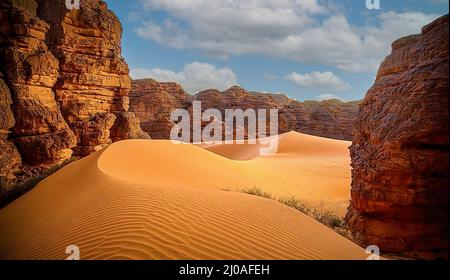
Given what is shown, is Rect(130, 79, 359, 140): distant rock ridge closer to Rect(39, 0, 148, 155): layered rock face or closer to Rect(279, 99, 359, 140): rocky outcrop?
Rect(279, 99, 359, 140): rocky outcrop

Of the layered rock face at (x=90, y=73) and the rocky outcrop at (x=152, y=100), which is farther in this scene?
the rocky outcrop at (x=152, y=100)

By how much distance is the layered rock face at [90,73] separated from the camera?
1780 cm

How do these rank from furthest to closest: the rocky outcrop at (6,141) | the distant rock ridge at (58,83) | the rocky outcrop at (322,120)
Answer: the rocky outcrop at (322,120), the distant rock ridge at (58,83), the rocky outcrop at (6,141)

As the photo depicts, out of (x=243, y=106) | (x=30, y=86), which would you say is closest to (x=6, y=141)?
(x=30, y=86)

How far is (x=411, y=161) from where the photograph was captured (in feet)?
17.6

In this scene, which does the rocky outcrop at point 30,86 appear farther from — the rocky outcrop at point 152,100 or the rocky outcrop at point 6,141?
the rocky outcrop at point 152,100

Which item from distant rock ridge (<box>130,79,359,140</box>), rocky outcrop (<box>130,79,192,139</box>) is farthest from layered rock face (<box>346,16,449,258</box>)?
rocky outcrop (<box>130,79,192,139</box>)

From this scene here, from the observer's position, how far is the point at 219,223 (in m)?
4.29

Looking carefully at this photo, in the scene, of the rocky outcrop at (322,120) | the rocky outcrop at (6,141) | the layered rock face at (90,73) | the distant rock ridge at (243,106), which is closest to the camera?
the rocky outcrop at (6,141)

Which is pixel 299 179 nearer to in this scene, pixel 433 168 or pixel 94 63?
pixel 433 168

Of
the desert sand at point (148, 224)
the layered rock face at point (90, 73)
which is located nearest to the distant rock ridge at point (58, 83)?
the layered rock face at point (90, 73)

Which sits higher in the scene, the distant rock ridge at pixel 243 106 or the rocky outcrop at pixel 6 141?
the distant rock ridge at pixel 243 106

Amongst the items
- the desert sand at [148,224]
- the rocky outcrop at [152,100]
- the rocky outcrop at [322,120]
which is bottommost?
the desert sand at [148,224]

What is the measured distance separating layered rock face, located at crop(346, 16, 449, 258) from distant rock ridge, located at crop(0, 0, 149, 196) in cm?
1073
